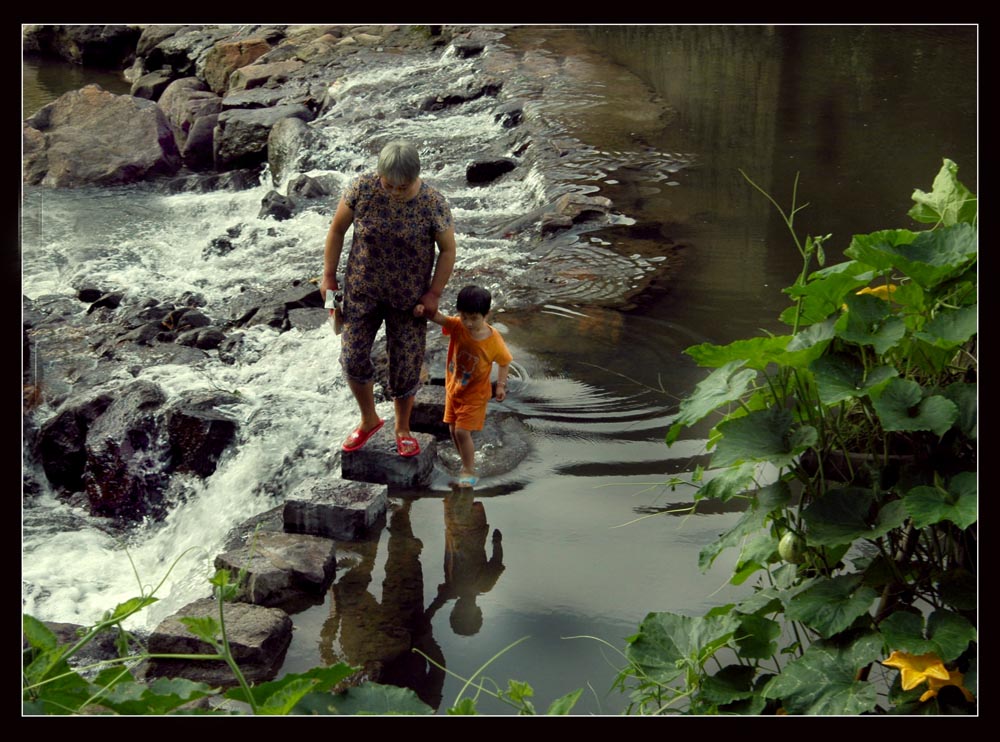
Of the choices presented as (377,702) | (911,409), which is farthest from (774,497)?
(377,702)

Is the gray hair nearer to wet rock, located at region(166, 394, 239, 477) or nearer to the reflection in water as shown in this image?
the reflection in water

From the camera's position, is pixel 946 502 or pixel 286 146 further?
pixel 286 146

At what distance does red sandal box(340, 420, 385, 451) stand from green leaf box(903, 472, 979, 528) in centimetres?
308

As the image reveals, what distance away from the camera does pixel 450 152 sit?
1162cm

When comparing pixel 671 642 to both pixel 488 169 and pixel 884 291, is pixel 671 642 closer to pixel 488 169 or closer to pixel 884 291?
pixel 884 291

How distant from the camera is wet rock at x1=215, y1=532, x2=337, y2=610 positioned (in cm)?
400

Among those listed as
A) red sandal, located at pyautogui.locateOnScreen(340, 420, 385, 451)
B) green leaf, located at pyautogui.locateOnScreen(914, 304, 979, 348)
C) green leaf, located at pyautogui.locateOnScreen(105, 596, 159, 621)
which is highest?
green leaf, located at pyautogui.locateOnScreen(914, 304, 979, 348)

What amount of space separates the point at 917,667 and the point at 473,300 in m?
2.70

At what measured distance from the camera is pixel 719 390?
2.67m

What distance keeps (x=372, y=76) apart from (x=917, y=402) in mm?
13189

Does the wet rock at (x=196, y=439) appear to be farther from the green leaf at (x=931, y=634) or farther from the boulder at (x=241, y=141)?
the boulder at (x=241, y=141)

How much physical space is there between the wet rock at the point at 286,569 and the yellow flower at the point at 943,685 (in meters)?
2.40

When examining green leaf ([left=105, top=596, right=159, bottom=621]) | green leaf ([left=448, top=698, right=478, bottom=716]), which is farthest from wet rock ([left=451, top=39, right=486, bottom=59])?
green leaf ([left=448, top=698, right=478, bottom=716])

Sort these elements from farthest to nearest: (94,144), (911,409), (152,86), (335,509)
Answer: (152,86) < (94,144) < (335,509) < (911,409)
